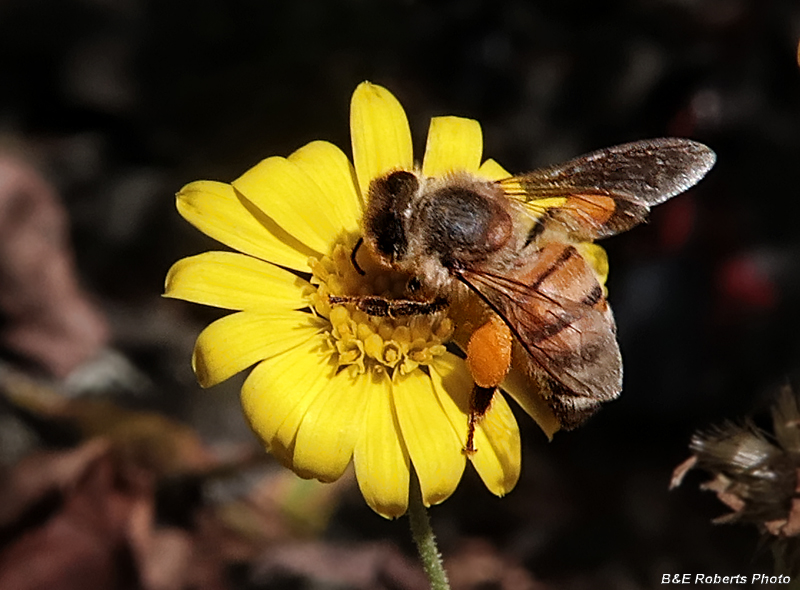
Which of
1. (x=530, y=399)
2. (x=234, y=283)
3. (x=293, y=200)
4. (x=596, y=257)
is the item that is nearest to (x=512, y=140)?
(x=596, y=257)

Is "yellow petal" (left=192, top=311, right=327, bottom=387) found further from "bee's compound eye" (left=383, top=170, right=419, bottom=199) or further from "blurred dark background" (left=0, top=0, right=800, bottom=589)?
"blurred dark background" (left=0, top=0, right=800, bottom=589)

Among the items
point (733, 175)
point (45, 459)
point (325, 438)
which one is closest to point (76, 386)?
point (45, 459)

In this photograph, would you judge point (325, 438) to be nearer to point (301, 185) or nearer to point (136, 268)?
point (301, 185)

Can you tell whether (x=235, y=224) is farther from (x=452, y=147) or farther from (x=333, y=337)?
(x=452, y=147)

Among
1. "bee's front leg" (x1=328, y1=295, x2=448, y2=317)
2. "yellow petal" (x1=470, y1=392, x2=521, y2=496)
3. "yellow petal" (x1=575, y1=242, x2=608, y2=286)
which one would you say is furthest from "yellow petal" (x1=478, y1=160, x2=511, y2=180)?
"yellow petal" (x1=470, y1=392, x2=521, y2=496)

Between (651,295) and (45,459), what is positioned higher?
(651,295)

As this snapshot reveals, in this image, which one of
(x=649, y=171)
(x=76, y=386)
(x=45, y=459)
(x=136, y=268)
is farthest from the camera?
(x=136, y=268)
